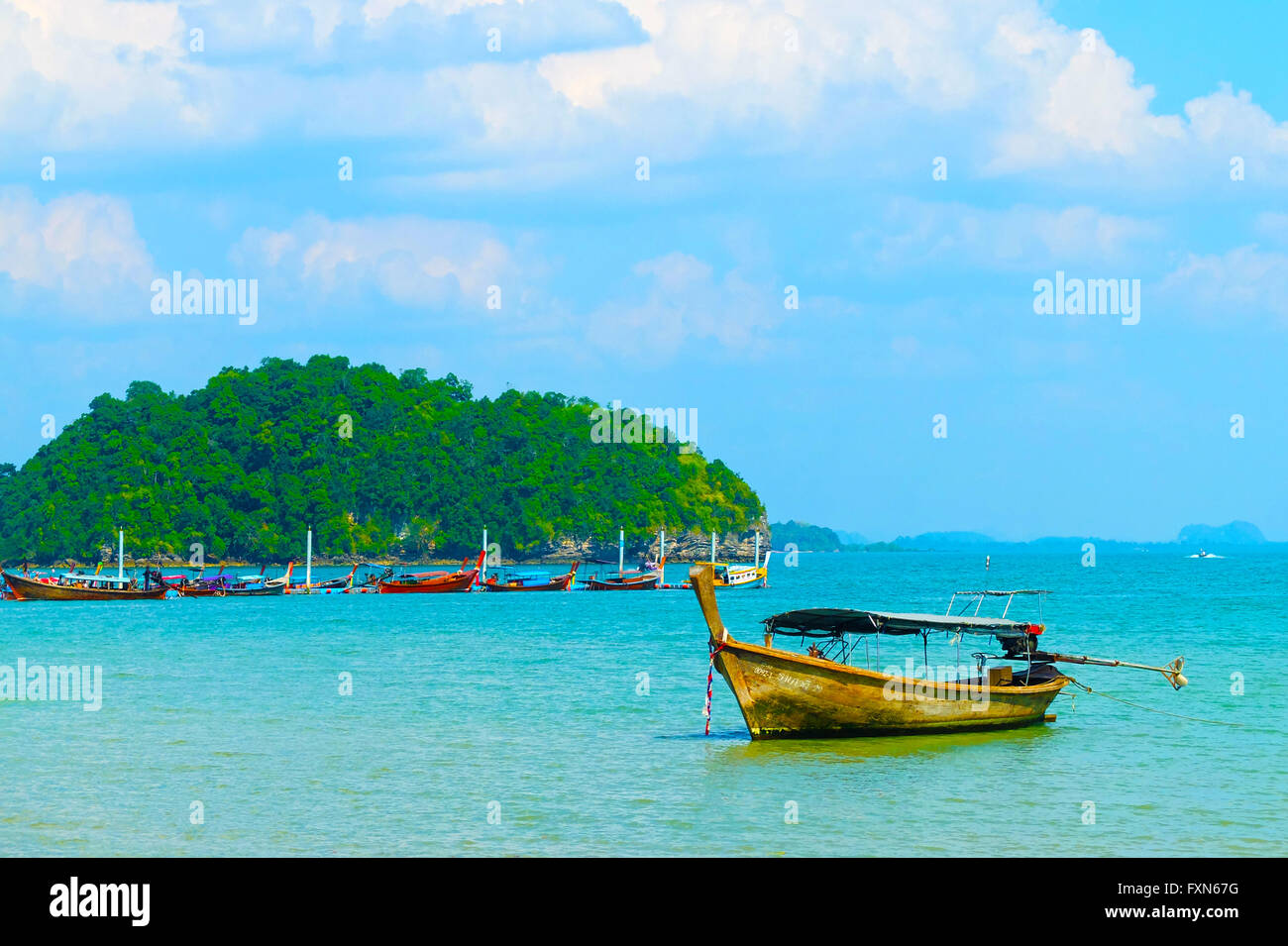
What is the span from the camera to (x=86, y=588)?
3167 inches

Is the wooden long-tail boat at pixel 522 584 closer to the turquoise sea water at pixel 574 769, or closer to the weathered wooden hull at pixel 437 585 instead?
the weathered wooden hull at pixel 437 585

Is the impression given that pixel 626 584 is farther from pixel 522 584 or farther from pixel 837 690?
pixel 837 690

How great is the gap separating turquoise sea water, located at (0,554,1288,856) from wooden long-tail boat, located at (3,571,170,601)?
3569 cm

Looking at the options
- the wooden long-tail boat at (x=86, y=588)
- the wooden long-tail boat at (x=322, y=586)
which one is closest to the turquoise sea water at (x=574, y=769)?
the wooden long-tail boat at (x=86, y=588)

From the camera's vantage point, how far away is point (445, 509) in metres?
180

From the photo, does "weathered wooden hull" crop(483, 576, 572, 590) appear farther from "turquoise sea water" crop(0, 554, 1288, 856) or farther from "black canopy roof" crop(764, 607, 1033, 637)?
"black canopy roof" crop(764, 607, 1033, 637)

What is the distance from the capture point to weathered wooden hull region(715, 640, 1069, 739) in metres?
23.6

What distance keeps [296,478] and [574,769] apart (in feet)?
508

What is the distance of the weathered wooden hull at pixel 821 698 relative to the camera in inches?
928

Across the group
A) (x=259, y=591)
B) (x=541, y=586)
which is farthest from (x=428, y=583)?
(x=259, y=591)

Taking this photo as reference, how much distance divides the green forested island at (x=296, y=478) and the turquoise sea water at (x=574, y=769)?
12543 cm

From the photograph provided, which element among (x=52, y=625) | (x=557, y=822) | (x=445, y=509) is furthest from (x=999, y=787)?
Result: (x=445, y=509)

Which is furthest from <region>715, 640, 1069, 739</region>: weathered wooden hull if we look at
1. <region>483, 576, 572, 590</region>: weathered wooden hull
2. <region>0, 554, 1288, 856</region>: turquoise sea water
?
<region>483, 576, 572, 590</region>: weathered wooden hull
